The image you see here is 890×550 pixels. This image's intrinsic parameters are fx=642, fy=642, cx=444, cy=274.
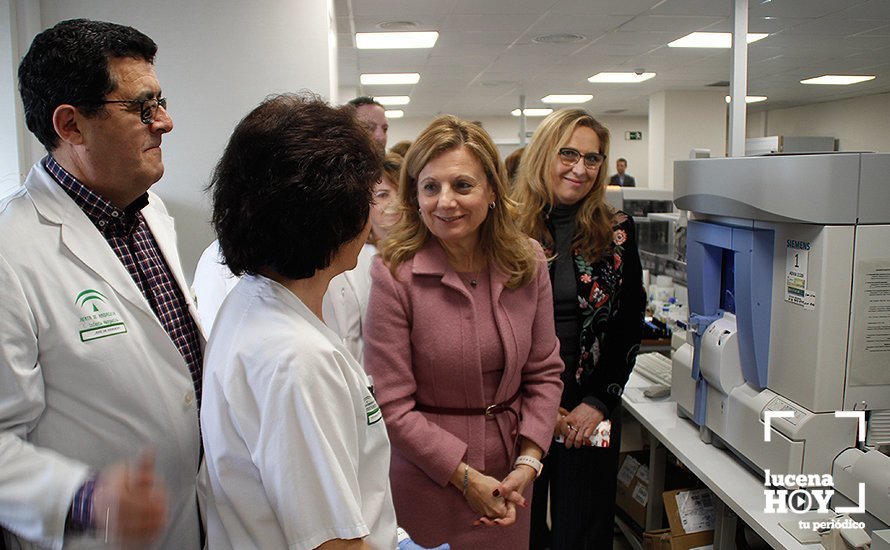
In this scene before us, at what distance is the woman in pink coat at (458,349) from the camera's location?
57.7 inches

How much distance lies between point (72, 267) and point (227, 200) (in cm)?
37

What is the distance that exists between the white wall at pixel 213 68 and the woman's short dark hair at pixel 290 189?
6.52 ft

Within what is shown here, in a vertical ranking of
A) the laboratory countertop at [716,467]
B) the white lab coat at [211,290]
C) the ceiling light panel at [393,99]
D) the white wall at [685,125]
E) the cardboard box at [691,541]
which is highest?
the ceiling light panel at [393,99]

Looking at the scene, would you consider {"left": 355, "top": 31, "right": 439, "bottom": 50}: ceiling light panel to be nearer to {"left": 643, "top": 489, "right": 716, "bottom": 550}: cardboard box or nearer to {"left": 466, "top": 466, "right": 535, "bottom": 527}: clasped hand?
{"left": 643, "top": 489, "right": 716, "bottom": 550}: cardboard box

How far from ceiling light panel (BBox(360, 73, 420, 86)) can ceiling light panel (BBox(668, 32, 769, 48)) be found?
3085 millimetres

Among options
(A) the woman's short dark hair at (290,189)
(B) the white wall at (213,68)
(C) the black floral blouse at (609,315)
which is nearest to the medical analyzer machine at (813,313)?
(C) the black floral blouse at (609,315)

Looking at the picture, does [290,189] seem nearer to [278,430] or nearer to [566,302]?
[278,430]

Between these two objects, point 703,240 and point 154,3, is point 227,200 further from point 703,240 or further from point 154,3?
point 154,3

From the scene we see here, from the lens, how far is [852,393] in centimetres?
148

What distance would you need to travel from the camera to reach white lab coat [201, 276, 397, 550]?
0.81 m

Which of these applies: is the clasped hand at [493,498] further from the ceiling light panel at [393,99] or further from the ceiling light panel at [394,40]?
the ceiling light panel at [393,99]

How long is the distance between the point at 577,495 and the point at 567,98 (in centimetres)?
902

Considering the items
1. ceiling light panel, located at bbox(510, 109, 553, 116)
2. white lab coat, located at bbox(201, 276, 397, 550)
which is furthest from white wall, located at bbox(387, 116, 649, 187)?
white lab coat, located at bbox(201, 276, 397, 550)

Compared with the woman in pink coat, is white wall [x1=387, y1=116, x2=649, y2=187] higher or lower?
higher
